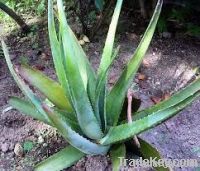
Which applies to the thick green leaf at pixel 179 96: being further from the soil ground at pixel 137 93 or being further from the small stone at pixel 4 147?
the small stone at pixel 4 147

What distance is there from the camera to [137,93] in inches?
89.0

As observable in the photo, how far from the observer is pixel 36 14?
9.92 ft

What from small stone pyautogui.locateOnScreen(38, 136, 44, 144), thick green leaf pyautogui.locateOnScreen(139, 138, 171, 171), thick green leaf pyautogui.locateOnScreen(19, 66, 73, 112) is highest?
thick green leaf pyautogui.locateOnScreen(19, 66, 73, 112)

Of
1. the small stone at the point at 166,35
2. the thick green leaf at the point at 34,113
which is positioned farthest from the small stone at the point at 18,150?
the small stone at the point at 166,35

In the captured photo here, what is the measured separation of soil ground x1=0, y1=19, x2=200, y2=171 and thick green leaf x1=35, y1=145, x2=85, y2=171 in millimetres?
173

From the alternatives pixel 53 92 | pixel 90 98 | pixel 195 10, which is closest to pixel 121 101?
pixel 90 98

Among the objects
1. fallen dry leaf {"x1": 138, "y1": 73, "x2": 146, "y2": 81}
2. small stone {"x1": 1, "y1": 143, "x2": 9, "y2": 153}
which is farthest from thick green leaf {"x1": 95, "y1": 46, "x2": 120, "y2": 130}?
fallen dry leaf {"x1": 138, "y1": 73, "x2": 146, "y2": 81}

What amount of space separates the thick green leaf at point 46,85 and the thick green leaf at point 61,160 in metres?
0.20

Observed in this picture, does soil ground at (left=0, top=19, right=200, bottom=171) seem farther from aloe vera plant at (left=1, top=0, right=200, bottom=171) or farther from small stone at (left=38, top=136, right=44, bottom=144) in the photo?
aloe vera plant at (left=1, top=0, right=200, bottom=171)

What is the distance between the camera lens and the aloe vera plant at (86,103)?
→ 1533 millimetres

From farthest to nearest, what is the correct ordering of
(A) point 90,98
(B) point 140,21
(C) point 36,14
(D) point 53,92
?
(C) point 36,14
(B) point 140,21
(D) point 53,92
(A) point 90,98

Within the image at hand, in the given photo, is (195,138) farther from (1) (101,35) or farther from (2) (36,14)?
(2) (36,14)

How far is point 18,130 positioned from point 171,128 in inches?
29.7

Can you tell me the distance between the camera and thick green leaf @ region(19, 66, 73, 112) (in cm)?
178
